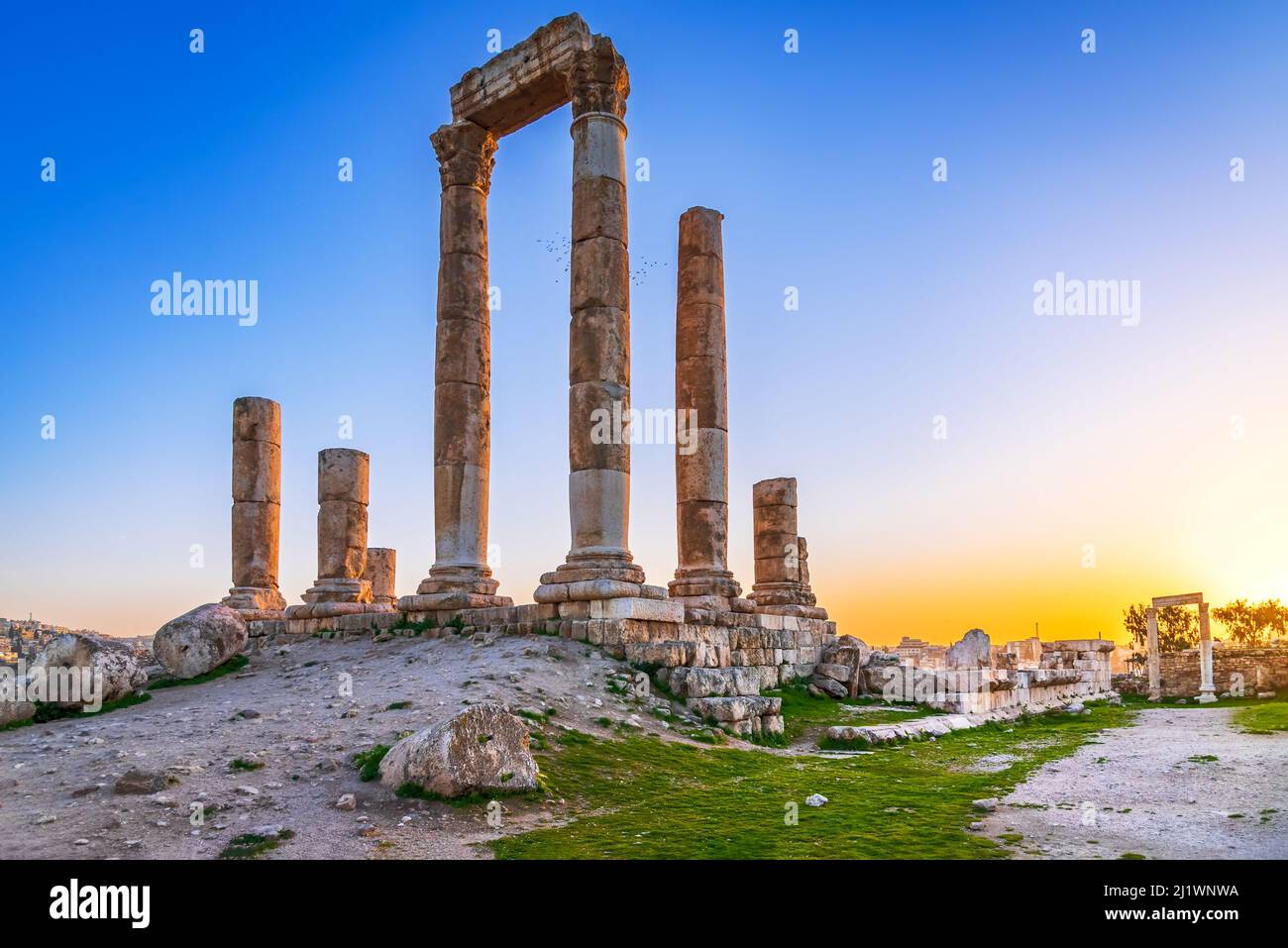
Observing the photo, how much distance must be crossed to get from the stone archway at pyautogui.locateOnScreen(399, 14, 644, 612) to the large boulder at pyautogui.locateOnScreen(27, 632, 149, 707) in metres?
4.89

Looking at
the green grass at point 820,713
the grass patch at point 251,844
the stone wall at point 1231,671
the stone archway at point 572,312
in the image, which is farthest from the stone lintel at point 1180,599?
the grass patch at point 251,844

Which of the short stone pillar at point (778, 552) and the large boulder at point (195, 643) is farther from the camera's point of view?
the short stone pillar at point (778, 552)

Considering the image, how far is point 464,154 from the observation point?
18.8 metres

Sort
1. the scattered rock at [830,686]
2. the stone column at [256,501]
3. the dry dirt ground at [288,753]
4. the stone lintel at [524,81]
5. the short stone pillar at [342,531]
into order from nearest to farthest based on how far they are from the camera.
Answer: the dry dirt ground at [288,753]
the stone lintel at [524,81]
the scattered rock at [830,686]
the short stone pillar at [342,531]
the stone column at [256,501]

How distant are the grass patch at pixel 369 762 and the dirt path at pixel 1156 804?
198 inches

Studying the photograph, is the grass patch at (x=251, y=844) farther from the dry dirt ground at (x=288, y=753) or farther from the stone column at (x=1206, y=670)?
the stone column at (x=1206, y=670)

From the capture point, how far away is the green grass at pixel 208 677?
14.7 meters

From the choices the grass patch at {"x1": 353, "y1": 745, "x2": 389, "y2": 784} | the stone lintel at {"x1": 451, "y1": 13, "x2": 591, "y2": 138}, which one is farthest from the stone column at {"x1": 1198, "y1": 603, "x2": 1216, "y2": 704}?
the grass patch at {"x1": 353, "y1": 745, "x2": 389, "y2": 784}

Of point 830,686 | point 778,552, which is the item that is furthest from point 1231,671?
point 830,686
